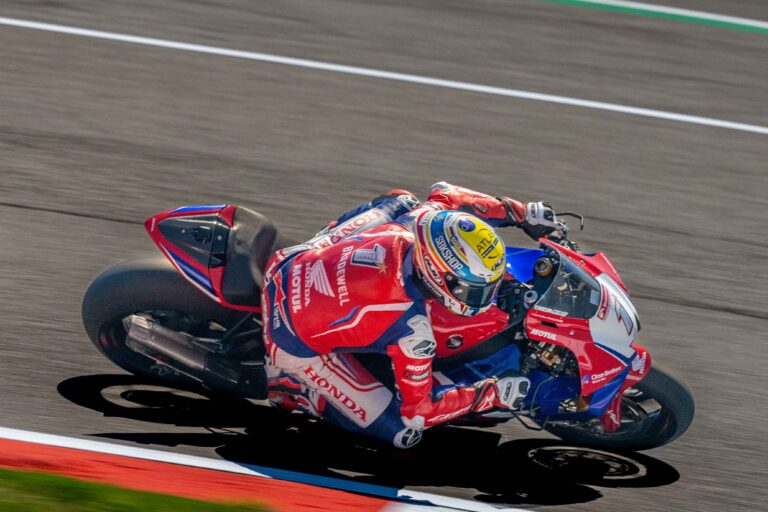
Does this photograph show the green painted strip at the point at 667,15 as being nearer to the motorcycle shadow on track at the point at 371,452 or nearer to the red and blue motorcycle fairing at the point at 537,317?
the red and blue motorcycle fairing at the point at 537,317

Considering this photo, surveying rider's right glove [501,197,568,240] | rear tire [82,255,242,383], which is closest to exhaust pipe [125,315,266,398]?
rear tire [82,255,242,383]

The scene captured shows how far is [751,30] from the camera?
12188 mm

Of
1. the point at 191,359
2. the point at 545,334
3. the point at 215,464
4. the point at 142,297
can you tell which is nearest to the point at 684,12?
the point at 545,334

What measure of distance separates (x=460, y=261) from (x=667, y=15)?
7968 mm

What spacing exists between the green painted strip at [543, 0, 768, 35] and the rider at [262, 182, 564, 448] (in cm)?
701

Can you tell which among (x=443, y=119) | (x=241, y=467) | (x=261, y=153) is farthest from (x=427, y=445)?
(x=443, y=119)

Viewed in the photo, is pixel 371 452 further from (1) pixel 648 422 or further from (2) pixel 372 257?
(1) pixel 648 422

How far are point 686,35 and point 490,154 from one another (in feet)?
11.8

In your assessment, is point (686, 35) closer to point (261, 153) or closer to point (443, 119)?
point (443, 119)

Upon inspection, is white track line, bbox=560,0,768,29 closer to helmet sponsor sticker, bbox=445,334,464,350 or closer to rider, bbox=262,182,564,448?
rider, bbox=262,182,564,448

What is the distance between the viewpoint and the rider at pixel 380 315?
5371mm

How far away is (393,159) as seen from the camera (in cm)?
927

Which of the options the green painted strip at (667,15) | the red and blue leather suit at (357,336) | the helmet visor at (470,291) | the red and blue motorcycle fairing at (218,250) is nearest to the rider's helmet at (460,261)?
the helmet visor at (470,291)

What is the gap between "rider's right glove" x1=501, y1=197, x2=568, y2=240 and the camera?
6.21m
